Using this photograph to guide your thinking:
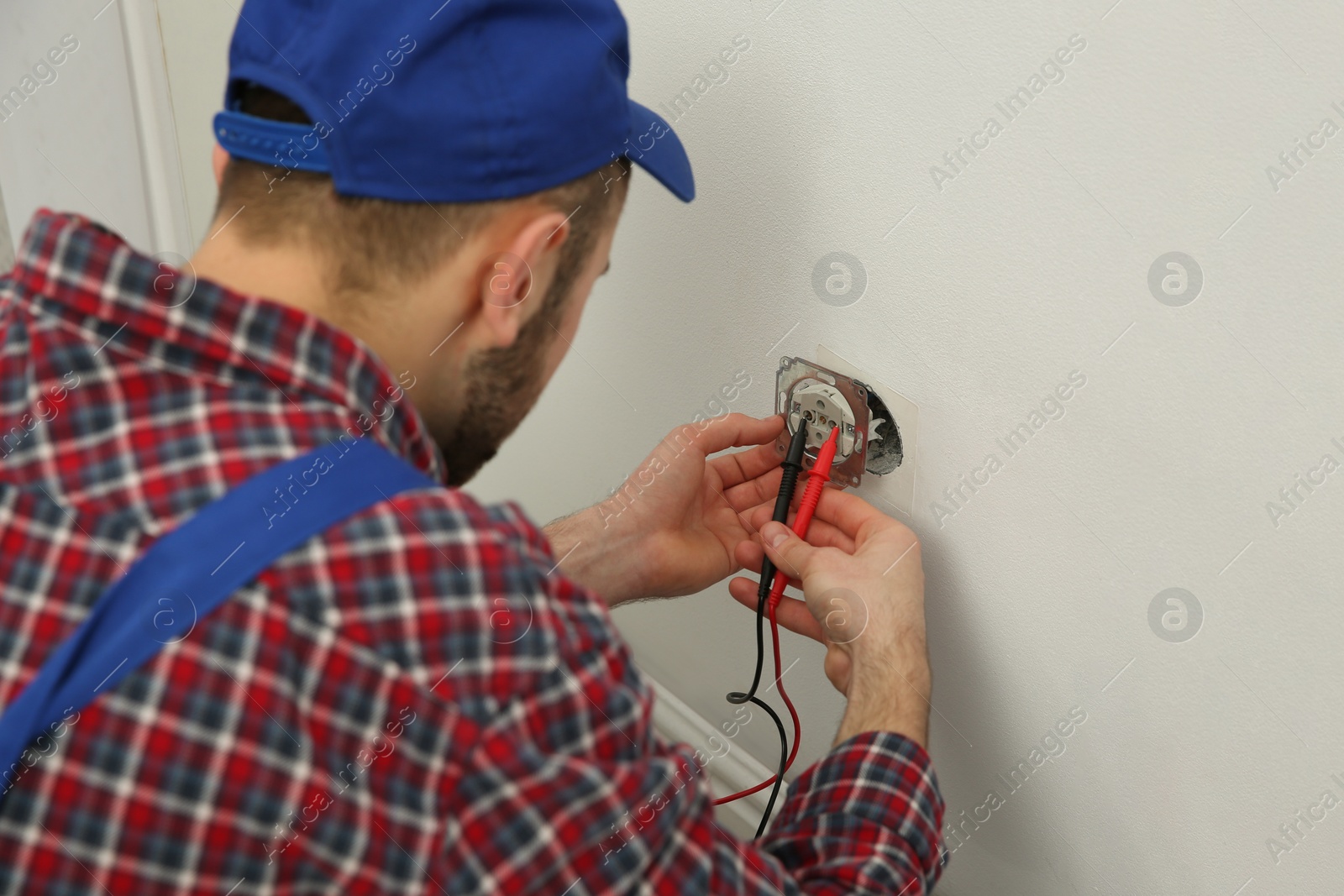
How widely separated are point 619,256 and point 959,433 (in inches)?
17.3

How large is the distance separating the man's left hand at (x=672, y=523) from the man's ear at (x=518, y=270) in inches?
12.5

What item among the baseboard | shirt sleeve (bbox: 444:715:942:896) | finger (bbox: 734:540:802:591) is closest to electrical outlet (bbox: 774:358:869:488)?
finger (bbox: 734:540:802:591)

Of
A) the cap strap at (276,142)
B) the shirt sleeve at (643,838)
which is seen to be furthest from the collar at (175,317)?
the shirt sleeve at (643,838)

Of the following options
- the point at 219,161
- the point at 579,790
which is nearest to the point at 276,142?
the point at 219,161

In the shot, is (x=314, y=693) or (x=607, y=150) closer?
(x=314, y=693)

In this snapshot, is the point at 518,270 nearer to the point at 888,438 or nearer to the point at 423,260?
the point at 423,260

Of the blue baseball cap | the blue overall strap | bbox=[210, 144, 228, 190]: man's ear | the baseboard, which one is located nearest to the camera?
the blue overall strap

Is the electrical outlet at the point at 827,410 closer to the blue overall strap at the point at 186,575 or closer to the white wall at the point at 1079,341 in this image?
the white wall at the point at 1079,341

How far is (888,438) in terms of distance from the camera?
38.7 inches

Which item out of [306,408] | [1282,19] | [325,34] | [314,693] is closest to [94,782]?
[314,693]

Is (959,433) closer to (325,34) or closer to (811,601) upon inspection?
(811,601)

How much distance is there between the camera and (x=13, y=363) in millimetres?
641

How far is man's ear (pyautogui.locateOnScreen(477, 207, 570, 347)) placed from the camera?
773 millimetres

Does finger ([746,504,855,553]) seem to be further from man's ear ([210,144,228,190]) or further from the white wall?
man's ear ([210,144,228,190])
